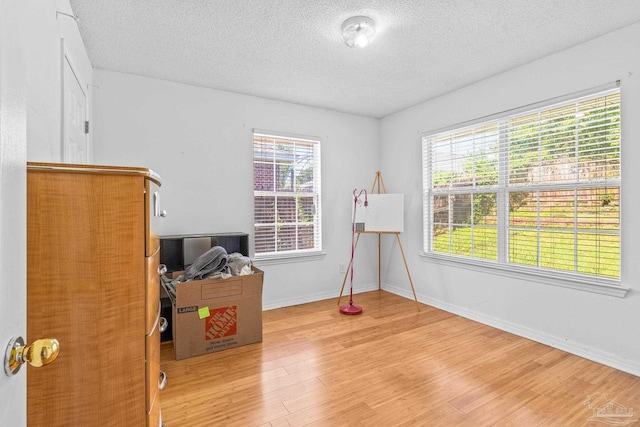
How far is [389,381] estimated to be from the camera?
219cm

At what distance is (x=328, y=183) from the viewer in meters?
4.24

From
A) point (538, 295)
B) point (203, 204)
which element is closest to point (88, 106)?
point (203, 204)

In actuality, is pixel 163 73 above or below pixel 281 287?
above

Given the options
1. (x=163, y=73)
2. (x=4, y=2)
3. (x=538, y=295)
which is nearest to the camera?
(x=4, y=2)

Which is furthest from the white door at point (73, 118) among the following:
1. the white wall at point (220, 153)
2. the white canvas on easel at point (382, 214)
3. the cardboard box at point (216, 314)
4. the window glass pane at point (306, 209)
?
the white canvas on easel at point (382, 214)

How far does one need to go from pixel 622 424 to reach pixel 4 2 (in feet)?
9.70

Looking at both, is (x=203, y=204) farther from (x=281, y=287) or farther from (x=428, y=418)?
(x=428, y=418)

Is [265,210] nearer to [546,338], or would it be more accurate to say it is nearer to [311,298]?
[311,298]

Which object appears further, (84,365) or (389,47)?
(389,47)

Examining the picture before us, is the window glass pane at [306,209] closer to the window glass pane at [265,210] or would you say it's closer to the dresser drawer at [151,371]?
the window glass pane at [265,210]

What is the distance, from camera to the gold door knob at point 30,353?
0.56m

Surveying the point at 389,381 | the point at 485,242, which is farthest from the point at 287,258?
the point at 485,242

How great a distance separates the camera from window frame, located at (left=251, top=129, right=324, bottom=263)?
12.2 ft

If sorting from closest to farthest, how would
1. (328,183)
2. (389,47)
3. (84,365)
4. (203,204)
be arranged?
1. (84,365)
2. (389,47)
3. (203,204)
4. (328,183)
